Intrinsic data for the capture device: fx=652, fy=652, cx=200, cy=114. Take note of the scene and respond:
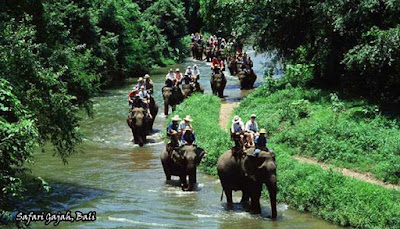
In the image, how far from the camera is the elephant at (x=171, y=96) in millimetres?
28016

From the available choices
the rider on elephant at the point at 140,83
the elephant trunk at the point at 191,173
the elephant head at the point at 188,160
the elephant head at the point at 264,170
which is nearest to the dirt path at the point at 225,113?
the rider on elephant at the point at 140,83

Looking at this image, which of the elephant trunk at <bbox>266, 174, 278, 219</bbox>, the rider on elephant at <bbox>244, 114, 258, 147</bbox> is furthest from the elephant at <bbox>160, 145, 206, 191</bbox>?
the elephant trunk at <bbox>266, 174, 278, 219</bbox>

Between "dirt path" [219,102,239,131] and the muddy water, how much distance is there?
8.41 feet

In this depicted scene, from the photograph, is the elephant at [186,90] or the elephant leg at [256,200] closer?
the elephant leg at [256,200]

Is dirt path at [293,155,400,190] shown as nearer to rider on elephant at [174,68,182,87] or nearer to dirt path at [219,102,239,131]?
dirt path at [219,102,239,131]

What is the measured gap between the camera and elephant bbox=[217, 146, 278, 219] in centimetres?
1405

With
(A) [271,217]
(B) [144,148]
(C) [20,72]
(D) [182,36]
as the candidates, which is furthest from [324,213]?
(D) [182,36]

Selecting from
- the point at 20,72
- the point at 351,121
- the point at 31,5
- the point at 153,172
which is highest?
the point at 31,5

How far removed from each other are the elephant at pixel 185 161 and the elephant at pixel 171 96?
10.7 m

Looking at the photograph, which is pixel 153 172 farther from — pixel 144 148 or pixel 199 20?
pixel 199 20

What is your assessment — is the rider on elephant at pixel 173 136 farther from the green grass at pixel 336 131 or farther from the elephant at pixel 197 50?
the elephant at pixel 197 50

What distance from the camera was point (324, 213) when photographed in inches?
559

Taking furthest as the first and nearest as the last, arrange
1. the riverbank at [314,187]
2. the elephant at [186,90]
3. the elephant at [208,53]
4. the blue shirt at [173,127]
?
the elephant at [208,53] → the elephant at [186,90] → the blue shirt at [173,127] → the riverbank at [314,187]

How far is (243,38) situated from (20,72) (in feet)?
49.2
